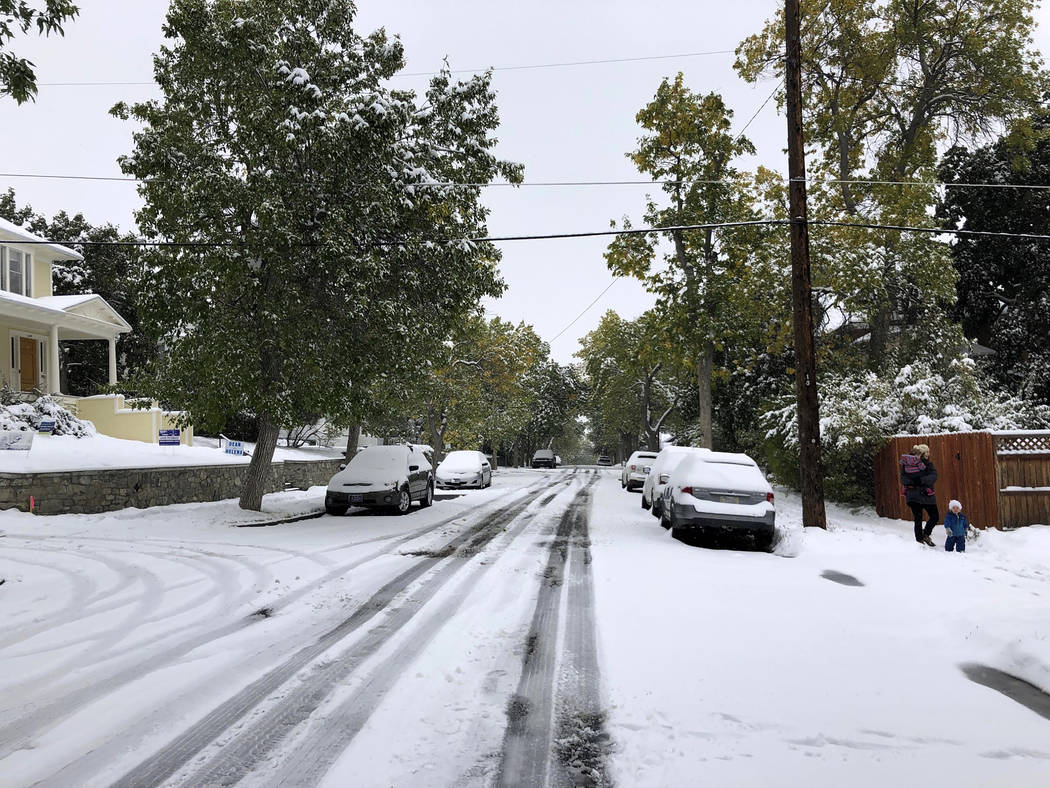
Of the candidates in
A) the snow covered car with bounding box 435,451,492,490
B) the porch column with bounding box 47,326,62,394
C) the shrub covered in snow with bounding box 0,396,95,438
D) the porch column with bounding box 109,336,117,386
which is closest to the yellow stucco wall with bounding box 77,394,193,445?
the porch column with bounding box 47,326,62,394

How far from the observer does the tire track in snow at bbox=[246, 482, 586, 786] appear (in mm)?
3180

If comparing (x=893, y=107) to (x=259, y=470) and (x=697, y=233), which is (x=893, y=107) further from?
(x=259, y=470)

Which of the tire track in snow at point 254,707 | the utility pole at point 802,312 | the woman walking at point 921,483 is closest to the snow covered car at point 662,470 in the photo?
the utility pole at point 802,312

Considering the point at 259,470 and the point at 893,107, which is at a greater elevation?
the point at 893,107

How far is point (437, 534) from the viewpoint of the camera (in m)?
11.7

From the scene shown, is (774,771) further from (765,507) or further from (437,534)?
(437,534)

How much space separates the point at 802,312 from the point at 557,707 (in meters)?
9.72

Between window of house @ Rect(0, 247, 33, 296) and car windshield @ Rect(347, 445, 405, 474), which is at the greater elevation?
window of house @ Rect(0, 247, 33, 296)

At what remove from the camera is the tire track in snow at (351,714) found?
3.18 metres

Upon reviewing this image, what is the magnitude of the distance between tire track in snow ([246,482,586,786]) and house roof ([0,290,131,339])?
20575 millimetres

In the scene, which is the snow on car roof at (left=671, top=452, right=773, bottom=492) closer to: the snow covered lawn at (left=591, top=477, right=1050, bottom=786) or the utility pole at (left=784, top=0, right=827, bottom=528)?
the utility pole at (left=784, top=0, right=827, bottom=528)

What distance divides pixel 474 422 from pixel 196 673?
89.1 feet

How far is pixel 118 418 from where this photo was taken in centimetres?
2281

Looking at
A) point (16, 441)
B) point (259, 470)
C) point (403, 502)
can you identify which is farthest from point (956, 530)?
point (16, 441)
